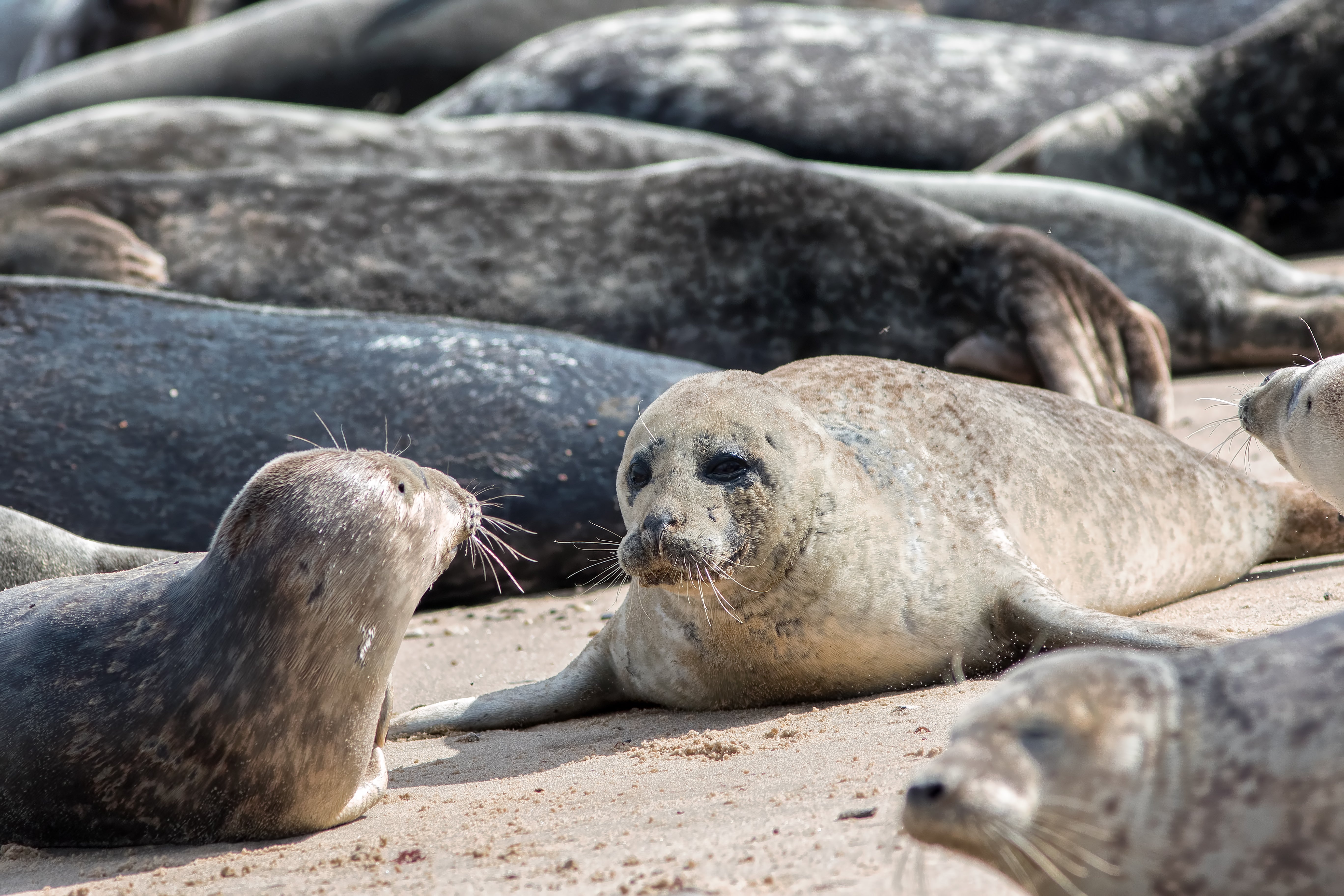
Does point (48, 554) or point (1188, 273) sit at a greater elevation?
point (48, 554)

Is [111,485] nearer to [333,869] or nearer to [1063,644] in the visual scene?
[333,869]

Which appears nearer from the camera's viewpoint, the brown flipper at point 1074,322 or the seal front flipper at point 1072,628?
the seal front flipper at point 1072,628

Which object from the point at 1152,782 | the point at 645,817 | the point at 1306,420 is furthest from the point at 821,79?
the point at 1152,782

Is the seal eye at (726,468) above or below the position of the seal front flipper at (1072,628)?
above

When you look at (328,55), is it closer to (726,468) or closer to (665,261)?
(665,261)

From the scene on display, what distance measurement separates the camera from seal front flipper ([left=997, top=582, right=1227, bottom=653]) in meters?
2.91

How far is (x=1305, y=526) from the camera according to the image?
4242mm

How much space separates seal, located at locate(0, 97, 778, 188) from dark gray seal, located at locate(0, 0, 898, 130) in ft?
8.63

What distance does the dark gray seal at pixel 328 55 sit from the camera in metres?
10.5

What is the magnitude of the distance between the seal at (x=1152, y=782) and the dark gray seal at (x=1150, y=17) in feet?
33.9

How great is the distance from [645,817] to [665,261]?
12.4 ft

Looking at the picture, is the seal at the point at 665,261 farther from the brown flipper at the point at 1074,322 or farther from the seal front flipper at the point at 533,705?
the seal front flipper at the point at 533,705

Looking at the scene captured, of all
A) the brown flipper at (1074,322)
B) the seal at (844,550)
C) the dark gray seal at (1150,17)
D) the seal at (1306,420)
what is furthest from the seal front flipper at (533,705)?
the dark gray seal at (1150,17)

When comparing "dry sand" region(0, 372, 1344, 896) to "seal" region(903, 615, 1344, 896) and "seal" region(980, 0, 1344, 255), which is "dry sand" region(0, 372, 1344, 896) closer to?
"seal" region(903, 615, 1344, 896)
